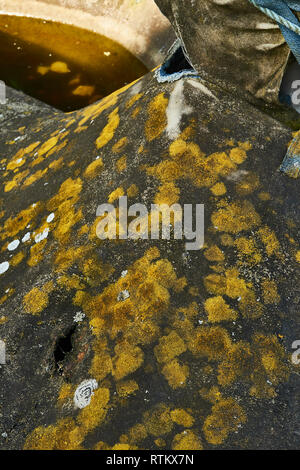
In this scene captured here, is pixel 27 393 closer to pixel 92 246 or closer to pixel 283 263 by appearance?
pixel 92 246

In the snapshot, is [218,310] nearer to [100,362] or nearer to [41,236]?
[100,362]

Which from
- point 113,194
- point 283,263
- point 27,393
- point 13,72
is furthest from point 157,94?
point 13,72

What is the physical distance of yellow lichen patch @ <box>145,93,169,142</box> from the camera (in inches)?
106

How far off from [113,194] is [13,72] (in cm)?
462

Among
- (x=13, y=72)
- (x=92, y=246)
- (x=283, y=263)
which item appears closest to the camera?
(x=283, y=263)

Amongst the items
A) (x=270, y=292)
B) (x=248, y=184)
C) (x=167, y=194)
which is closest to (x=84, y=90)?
(x=167, y=194)

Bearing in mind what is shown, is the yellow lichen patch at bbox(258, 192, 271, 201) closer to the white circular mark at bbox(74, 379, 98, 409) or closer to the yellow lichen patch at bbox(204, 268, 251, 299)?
the yellow lichen patch at bbox(204, 268, 251, 299)

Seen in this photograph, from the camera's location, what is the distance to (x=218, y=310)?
215 centimetres

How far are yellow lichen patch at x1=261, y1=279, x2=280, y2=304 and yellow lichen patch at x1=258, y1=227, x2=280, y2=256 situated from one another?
6.8 inches

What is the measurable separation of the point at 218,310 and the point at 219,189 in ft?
2.42

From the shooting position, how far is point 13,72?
6.24m

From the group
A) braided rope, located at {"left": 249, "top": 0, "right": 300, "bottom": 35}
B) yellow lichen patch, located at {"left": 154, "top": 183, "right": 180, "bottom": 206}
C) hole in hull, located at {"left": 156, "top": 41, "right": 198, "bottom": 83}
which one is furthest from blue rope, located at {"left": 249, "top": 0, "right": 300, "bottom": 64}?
yellow lichen patch, located at {"left": 154, "top": 183, "right": 180, "bottom": 206}

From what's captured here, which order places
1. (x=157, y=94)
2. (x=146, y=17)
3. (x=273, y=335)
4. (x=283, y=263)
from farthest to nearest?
(x=146, y=17) → (x=157, y=94) → (x=283, y=263) → (x=273, y=335)

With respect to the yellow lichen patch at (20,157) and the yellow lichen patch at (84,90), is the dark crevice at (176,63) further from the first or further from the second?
the yellow lichen patch at (84,90)
